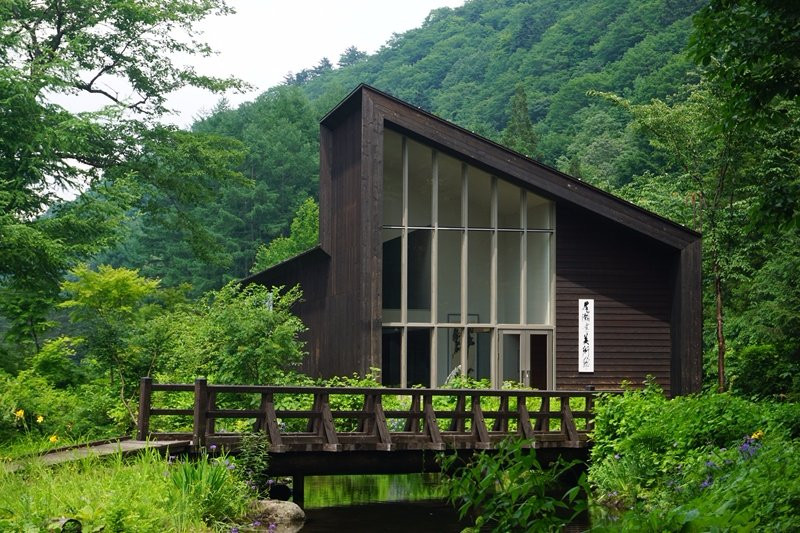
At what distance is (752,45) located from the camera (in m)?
13.1

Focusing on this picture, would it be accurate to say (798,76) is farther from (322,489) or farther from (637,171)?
(637,171)

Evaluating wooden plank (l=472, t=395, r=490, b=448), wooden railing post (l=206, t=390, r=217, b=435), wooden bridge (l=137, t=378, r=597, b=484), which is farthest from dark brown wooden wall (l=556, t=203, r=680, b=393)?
wooden railing post (l=206, t=390, r=217, b=435)

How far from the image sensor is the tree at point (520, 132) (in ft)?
219

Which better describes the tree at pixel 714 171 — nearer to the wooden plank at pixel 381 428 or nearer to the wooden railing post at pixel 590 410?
the wooden railing post at pixel 590 410

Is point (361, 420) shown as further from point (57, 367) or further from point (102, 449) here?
point (57, 367)

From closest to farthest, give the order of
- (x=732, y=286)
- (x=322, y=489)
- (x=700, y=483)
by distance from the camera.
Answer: (x=700, y=483), (x=322, y=489), (x=732, y=286)

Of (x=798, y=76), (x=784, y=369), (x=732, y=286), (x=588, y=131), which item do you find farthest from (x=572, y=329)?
(x=588, y=131)

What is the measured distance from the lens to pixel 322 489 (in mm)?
20391

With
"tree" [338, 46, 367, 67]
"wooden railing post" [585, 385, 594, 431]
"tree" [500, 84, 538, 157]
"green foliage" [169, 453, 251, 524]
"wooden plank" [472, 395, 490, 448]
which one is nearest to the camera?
"green foliage" [169, 453, 251, 524]

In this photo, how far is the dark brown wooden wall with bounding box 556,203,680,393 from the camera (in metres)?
22.6

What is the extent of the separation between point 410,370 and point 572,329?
3514mm

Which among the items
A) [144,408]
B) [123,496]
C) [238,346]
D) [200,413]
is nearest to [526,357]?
A: [238,346]

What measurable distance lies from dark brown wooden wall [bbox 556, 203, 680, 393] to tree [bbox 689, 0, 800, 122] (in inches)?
358

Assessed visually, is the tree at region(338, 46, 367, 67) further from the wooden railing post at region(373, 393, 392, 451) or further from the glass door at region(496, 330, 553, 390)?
the wooden railing post at region(373, 393, 392, 451)
